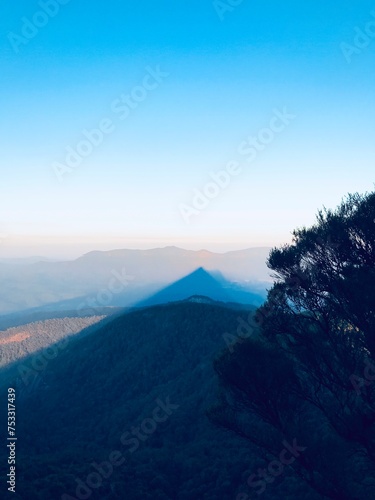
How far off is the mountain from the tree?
9.00 m

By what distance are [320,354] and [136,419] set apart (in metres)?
32.7

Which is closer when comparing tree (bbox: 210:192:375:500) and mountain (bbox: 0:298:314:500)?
tree (bbox: 210:192:375:500)

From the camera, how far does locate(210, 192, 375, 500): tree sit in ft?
35.4

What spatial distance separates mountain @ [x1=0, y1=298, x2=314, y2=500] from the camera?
2388cm

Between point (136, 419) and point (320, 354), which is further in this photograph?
point (136, 419)

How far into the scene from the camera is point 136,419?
38938 millimetres

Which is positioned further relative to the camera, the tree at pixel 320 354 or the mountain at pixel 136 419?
the mountain at pixel 136 419

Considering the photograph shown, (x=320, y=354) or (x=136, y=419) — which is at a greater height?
(x=320, y=354)

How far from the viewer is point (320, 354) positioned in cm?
1186

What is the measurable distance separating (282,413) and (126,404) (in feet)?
120

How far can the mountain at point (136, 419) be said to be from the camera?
23.9 m

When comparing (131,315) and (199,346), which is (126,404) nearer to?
(199,346)

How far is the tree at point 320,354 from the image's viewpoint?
10.8m

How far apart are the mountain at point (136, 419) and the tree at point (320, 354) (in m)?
9.00
